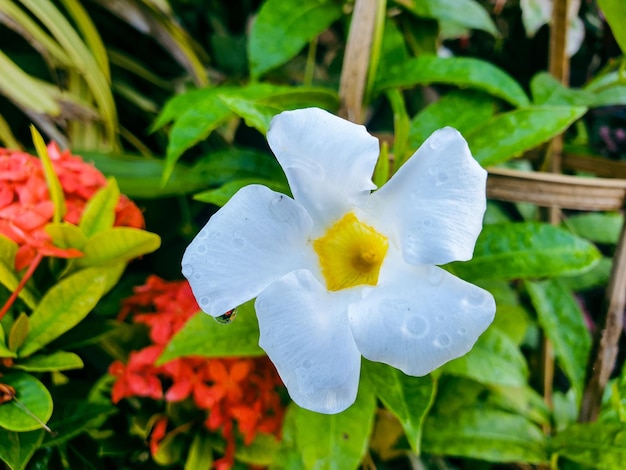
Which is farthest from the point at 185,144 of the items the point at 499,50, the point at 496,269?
the point at 499,50

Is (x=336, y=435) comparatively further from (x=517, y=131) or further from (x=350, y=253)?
(x=517, y=131)

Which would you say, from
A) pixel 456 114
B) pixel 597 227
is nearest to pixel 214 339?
pixel 456 114

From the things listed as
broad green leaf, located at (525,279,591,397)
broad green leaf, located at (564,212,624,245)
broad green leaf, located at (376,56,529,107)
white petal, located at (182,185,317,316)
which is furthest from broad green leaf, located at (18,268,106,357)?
broad green leaf, located at (564,212,624,245)

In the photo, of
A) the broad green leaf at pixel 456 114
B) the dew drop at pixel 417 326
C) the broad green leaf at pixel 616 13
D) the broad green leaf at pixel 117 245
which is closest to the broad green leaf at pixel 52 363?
the broad green leaf at pixel 117 245

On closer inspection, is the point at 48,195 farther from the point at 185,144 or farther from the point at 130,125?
the point at 130,125

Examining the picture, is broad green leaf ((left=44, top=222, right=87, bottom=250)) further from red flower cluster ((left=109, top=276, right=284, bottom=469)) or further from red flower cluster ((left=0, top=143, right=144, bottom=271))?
red flower cluster ((left=109, top=276, right=284, bottom=469))

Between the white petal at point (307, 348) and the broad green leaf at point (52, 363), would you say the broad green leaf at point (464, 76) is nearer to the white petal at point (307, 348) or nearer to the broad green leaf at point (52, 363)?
the white petal at point (307, 348)

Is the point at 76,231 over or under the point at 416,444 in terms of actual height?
over
